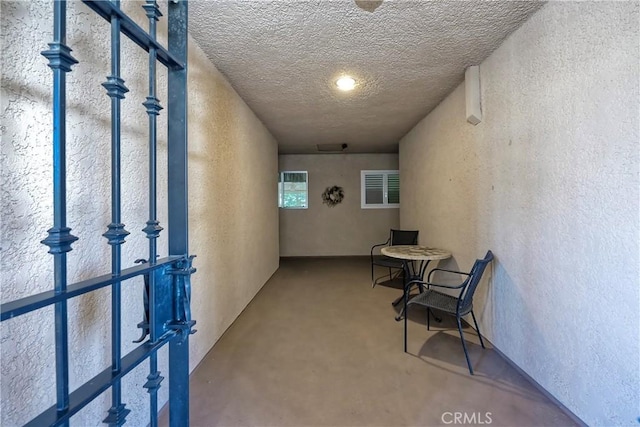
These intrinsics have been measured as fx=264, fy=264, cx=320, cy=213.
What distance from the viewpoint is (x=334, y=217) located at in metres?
6.41

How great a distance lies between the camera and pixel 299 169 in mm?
6402

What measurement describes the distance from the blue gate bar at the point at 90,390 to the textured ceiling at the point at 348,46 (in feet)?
6.03

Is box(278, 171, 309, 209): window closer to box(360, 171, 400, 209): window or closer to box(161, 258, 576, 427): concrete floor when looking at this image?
box(360, 171, 400, 209): window

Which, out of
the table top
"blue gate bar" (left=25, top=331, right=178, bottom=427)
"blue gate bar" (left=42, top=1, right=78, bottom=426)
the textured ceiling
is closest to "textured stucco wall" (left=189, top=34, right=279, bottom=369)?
the textured ceiling

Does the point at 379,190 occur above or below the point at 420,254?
above

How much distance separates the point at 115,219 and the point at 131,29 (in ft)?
1.89

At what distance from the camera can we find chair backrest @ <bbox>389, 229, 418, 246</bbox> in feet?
13.5

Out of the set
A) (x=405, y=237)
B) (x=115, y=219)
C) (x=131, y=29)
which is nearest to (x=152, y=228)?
(x=115, y=219)

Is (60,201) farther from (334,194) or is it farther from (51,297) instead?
(334,194)

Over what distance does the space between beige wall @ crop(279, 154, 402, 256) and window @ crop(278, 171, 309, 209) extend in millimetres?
131

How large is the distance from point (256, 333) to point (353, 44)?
8.57ft

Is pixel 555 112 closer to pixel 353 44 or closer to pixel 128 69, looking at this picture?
pixel 353 44

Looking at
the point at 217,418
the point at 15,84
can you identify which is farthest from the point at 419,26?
the point at 217,418

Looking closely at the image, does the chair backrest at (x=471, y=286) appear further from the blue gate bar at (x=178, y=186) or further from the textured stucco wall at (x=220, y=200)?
the textured stucco wall at (x=220, y=200)
